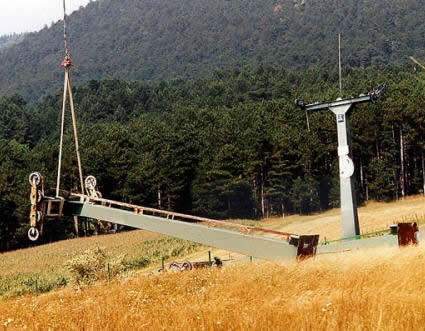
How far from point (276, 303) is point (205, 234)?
33.0 feet

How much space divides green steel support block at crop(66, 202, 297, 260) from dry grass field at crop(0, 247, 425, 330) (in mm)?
4998

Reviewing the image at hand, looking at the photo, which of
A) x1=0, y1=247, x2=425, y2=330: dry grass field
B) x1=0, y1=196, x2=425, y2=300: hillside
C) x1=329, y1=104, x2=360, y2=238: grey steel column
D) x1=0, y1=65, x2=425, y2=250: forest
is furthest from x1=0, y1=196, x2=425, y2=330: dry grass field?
x1=0, y1=65, x2=425, y2=250: forest

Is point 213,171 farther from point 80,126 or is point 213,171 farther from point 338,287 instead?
point 80,126

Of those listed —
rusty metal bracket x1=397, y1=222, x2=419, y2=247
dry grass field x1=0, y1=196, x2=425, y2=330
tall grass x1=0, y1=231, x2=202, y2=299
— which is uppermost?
dry grass field x1=0, y1=196, x2=425, y2=330

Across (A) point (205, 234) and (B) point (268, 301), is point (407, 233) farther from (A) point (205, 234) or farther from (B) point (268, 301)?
(B) point (268, 301)

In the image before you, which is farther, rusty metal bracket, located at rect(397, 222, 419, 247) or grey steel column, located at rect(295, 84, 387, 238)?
grey steel column, located at rect(295, 84, 387, 238)

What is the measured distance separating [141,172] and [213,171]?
1348cm

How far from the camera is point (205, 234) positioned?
16984 millimetres

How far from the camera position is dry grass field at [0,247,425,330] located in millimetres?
5938

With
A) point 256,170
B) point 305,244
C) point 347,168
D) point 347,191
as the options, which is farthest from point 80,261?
point 256,170

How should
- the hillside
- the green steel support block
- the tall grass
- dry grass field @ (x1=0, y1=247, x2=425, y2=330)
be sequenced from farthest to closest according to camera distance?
the hillside, the tall grass, the green steel support block, dry grass field @ (x1=0, y1=247, x2=425, y2=330)

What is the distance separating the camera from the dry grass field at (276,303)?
19.5 feet

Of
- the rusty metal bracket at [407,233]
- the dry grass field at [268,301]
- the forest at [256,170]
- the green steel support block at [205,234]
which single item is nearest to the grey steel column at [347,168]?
the rusty metal bracket at [407,233]

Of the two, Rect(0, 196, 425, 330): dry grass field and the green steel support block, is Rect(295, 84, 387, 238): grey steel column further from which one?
Rect(0, 196, 425, 330): dry grass field
